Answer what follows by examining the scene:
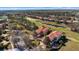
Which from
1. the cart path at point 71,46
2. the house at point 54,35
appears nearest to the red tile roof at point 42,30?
the house at point 54,35

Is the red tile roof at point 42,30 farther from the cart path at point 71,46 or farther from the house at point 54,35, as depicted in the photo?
the cart path at point 71,46

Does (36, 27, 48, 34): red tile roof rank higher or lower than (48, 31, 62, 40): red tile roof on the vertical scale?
higher

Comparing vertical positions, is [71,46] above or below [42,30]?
below

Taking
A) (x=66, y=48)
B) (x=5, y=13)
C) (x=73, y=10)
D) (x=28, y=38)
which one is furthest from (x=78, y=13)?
(x=5, y=13)

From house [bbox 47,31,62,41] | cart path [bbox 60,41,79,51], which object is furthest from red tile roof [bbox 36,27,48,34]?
cart path [bbox 60,41,79,51]

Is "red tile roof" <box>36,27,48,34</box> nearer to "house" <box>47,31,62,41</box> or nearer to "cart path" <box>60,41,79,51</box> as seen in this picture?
"house" <box>47,31,62,41</box>

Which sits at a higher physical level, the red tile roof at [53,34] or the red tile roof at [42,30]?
the red tile roof at [42,30]

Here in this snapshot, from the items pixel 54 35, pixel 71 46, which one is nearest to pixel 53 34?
pixel 54 35

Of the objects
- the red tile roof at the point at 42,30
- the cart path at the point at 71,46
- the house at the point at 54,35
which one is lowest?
the cart path at the point at 71,46

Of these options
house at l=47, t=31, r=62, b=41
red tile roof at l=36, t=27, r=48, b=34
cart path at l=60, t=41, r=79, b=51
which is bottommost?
cart path at l=60, t=41, r=79, b=51

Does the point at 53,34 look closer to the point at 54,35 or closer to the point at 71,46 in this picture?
the point at 54,35
